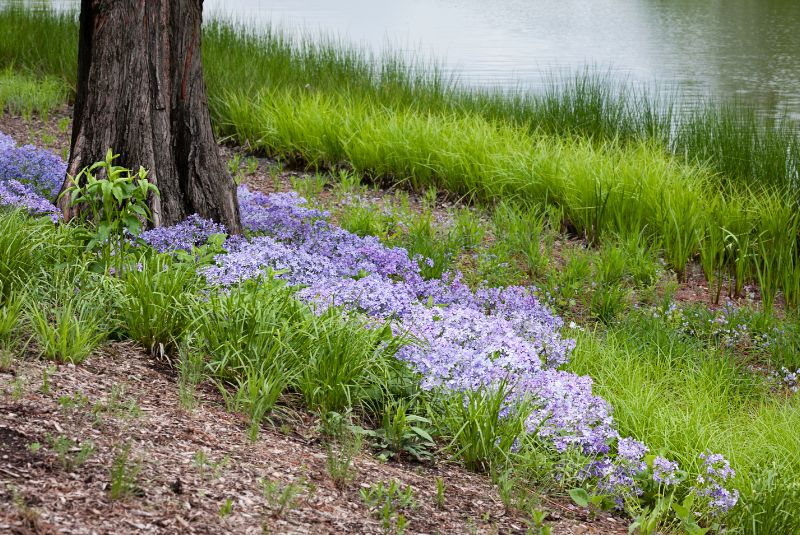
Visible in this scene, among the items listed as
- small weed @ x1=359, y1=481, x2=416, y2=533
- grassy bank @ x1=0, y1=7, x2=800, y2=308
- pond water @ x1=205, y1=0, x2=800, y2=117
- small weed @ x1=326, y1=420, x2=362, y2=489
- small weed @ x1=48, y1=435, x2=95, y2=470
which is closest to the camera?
small weed @ x1=48, y1=435, x2=95, y2=470

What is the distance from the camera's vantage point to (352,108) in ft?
28.1

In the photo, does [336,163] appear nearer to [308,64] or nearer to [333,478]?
[308,64]

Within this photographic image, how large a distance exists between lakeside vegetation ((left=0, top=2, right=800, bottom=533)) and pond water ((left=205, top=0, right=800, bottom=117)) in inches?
88.4

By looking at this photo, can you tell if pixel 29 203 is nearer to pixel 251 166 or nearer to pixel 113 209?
pixel 113 209

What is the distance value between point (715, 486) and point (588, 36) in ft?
63.7

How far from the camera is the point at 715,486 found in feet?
10.4

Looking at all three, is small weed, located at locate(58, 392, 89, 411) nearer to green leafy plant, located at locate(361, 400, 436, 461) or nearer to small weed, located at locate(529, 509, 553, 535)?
green leafy plant, located at locate(361, 400, 436, 461)

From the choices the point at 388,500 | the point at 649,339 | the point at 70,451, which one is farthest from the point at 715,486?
the point at 70,451

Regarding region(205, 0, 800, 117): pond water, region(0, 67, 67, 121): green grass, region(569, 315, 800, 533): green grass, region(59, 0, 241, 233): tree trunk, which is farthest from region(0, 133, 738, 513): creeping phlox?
region(205, 0, 800, 117): pond water

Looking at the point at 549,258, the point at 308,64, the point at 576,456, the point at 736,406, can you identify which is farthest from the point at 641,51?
the point at 576,456

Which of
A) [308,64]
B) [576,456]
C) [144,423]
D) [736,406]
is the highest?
[308,64]

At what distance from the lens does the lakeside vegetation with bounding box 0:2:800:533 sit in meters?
3.70

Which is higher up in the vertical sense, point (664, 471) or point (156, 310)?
point (156, 310)

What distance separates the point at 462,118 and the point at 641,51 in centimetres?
1133
